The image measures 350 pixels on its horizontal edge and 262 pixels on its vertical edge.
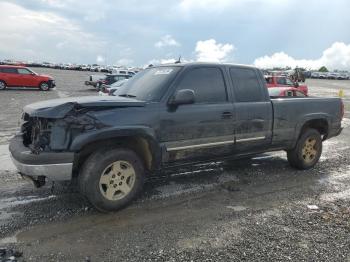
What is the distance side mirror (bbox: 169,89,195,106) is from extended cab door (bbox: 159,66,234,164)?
9 cm

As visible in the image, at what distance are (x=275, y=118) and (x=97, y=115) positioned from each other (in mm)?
3220

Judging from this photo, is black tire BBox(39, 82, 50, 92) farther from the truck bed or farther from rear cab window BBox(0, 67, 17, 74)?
the truck bed

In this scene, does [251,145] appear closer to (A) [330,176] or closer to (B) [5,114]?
(A) [330,176]

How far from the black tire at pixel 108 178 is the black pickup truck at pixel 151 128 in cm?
1

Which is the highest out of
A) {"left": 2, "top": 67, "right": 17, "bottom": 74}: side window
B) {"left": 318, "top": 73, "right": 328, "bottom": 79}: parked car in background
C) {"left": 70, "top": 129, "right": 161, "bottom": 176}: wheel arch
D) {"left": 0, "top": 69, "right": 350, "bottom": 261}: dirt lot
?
{"left": 318, "top": 73, "right": 328, "bottom": 79}: parked car in background

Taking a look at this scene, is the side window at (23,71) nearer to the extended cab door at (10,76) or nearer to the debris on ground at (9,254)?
the extended cab door at (10,76)

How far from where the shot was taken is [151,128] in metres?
5.19

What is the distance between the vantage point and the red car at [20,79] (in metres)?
27.4

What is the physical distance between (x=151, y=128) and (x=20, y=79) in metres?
25.3

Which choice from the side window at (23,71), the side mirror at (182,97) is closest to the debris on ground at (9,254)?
the side mirror at (182,97)

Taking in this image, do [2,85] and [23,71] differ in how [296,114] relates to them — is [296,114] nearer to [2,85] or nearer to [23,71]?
[2,85]

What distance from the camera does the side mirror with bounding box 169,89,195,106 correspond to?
5.30 m

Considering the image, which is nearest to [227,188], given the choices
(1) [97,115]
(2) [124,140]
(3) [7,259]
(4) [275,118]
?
(4) [275,118]

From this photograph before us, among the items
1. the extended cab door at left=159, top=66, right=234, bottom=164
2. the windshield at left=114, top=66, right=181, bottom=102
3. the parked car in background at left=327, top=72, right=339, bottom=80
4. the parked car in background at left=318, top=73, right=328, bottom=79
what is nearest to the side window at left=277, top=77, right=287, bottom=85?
the extended cab door at left=159, top=66, right=234, bottom=164
